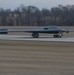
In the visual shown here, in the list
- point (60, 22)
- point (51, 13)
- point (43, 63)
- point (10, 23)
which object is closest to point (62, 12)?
point (51, 13)

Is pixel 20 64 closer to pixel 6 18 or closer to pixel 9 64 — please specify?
pixel 9 64

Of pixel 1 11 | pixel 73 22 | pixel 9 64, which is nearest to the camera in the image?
pixel 9 64

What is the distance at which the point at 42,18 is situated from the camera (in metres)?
126

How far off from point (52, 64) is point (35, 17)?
114735 mm

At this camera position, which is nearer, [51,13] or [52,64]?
[52,64]

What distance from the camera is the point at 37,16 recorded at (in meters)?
127

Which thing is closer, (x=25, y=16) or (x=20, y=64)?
(x=20, y=64)

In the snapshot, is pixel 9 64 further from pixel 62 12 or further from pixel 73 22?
pixel 62 12

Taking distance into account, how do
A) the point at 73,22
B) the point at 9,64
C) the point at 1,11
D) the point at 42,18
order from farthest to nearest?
the point at 1,11
the point at 42,18
the point at 73,22
the point at 9,64

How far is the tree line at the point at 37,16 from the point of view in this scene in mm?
120500

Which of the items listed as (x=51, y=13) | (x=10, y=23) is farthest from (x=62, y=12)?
(x=10, y=23)

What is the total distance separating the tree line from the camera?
120 meters

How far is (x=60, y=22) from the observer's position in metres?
119

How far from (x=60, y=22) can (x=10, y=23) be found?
18291 mm
